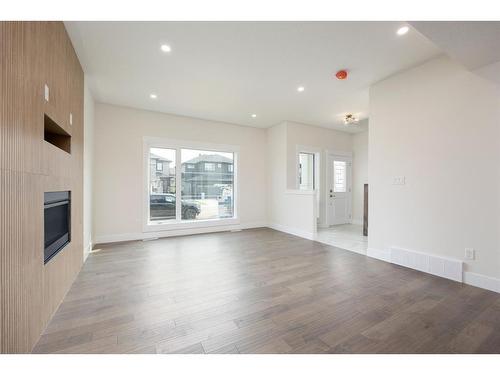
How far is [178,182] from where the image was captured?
16.8 feet

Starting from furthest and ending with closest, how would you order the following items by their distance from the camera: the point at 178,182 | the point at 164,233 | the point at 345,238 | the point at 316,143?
1. the point at 316,143
2. the point at 178,182
3. the point at 164,233
4. the point at 345,238

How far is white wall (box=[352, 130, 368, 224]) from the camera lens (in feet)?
21.1

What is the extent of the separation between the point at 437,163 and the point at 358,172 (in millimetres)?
3921

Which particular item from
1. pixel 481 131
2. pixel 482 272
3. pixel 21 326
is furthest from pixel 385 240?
pixel 21 326

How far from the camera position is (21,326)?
138 centimetres

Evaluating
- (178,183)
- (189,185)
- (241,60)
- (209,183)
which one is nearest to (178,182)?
(178,183)

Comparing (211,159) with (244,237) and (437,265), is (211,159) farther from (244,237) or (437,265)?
(437,265)

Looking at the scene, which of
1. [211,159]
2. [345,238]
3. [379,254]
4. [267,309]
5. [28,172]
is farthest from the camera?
[211,159]

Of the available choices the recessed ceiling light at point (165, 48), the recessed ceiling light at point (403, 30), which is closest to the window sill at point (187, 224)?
the recessed ceiling light at point (165, 48)

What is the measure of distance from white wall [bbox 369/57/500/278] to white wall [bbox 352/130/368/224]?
320 centimetres

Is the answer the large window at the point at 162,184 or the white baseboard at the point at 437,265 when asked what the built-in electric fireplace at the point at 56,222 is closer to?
the large window at the point at 162,184

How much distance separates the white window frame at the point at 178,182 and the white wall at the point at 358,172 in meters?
3.67

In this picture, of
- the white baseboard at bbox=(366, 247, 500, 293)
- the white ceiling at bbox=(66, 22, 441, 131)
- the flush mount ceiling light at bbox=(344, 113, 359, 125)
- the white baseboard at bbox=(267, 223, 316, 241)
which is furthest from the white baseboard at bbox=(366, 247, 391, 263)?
the flush mount ceiling light at bbox=(344, 113, 359, 125)
